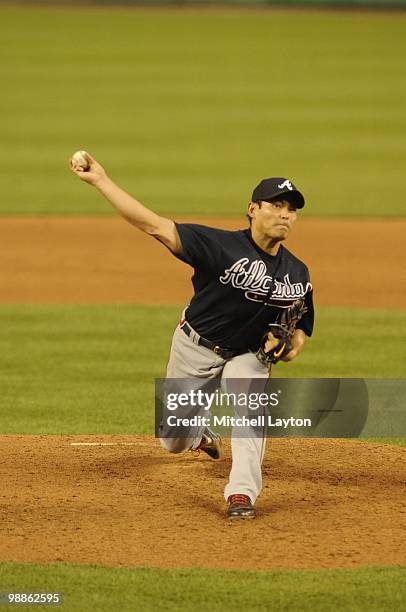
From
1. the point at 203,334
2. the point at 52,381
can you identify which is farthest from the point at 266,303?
the point at 52,381

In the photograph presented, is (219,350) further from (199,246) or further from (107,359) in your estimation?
Result: (107,359)

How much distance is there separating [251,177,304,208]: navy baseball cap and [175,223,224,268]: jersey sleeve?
280 millimetres

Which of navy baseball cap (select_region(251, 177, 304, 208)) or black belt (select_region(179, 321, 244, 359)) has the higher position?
navy baseball cap (select_region(251, 177, 304, 208))

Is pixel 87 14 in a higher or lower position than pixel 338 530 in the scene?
higher

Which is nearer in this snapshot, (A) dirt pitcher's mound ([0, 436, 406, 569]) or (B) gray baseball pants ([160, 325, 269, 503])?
(A) dirt pitcher's mound ([0, 436, 406, 569])

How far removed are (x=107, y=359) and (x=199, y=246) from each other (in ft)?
13.2

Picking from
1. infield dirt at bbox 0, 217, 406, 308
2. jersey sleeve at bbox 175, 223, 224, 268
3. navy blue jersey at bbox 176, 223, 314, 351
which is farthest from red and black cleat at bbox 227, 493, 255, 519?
infield dirt at bbox 0, 217, 406, 308

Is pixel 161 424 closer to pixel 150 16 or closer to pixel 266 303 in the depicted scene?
pixel 266 303

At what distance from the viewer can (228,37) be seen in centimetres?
3256

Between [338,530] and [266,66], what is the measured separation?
23995mm

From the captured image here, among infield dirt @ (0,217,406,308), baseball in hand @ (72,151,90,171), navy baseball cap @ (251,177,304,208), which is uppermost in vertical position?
baseball in hand @ (72,151,90,171)

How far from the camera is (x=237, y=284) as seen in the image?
615 centimetres

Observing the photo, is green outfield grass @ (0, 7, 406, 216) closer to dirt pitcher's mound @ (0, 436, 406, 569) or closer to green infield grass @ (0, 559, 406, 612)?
dirt pitcher's mound @ (0, 436, 406, 569)

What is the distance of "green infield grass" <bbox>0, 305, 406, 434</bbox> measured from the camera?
8.52 m
